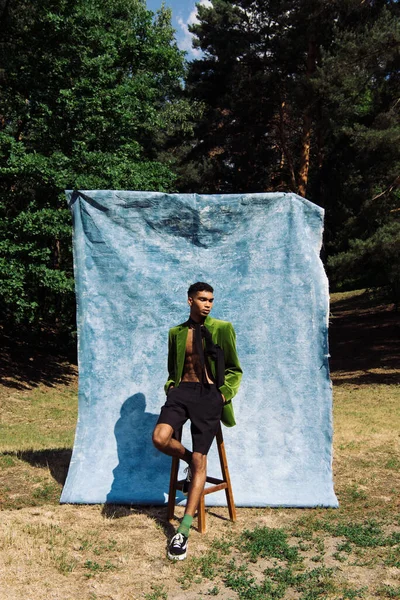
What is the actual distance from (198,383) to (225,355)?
0.97 ft

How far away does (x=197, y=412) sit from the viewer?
15.4 feet

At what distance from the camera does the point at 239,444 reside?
565 cm

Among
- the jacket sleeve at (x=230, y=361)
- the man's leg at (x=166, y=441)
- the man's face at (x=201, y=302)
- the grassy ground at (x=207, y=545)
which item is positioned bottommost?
the grassy ground at (x=207, y=545)

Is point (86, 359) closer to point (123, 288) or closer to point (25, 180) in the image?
point (123, 288)

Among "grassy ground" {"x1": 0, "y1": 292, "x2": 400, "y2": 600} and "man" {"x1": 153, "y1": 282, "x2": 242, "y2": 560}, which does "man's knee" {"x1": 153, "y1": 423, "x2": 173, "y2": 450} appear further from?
"grassy ground" {"x1": 0, "y1": 292, "x2": 400, "y2": 600}

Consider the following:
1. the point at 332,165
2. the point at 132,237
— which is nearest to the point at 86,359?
the point at 132,237

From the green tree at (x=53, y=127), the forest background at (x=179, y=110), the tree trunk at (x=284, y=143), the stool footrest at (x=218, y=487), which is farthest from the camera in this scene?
the tree trunk at (x=284, y=143)

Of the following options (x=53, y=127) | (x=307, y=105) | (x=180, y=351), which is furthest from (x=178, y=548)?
(x=307, y=105)

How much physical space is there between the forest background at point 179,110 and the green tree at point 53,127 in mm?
37

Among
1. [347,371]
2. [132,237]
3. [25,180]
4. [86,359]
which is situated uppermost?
Result: [25,180]

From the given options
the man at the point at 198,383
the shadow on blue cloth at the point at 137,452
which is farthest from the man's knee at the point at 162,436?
the shadow on blue cloth at the point at 137,452

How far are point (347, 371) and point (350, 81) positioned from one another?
8.38 m

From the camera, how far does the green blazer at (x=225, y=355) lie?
15.9ft

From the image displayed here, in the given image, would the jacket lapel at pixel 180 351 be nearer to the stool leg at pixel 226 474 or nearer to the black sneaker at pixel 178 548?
the stool leg at pixel 226 474
